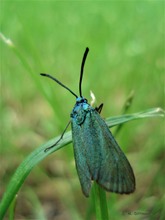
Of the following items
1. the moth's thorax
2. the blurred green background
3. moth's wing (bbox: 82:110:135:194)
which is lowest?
moth's wing (bbox: 82:110:135:194)

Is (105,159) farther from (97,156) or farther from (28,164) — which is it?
(28,164)

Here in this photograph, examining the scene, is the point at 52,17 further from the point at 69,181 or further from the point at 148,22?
the point at 69,181

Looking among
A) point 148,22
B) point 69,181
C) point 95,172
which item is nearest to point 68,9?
point 148,22

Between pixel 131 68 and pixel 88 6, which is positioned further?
pixel 88 6

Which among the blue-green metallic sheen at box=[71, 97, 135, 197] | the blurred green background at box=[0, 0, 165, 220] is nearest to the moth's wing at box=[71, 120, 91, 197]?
the blue-green metallic sheen at box=[71, 97, 135, 197]

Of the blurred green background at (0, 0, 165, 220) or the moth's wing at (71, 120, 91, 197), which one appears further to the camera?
the blurred green background at (0, 0, 165, 220)

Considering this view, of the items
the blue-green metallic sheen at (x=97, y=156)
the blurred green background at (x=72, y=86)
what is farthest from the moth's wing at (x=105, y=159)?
→ the blurred green background at (x=72, y=86)

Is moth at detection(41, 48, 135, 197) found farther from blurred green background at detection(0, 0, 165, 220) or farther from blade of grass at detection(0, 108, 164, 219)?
blurred green background at detection(0, 0, 165, 220)

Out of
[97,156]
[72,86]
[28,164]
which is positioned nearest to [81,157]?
[97,156]
